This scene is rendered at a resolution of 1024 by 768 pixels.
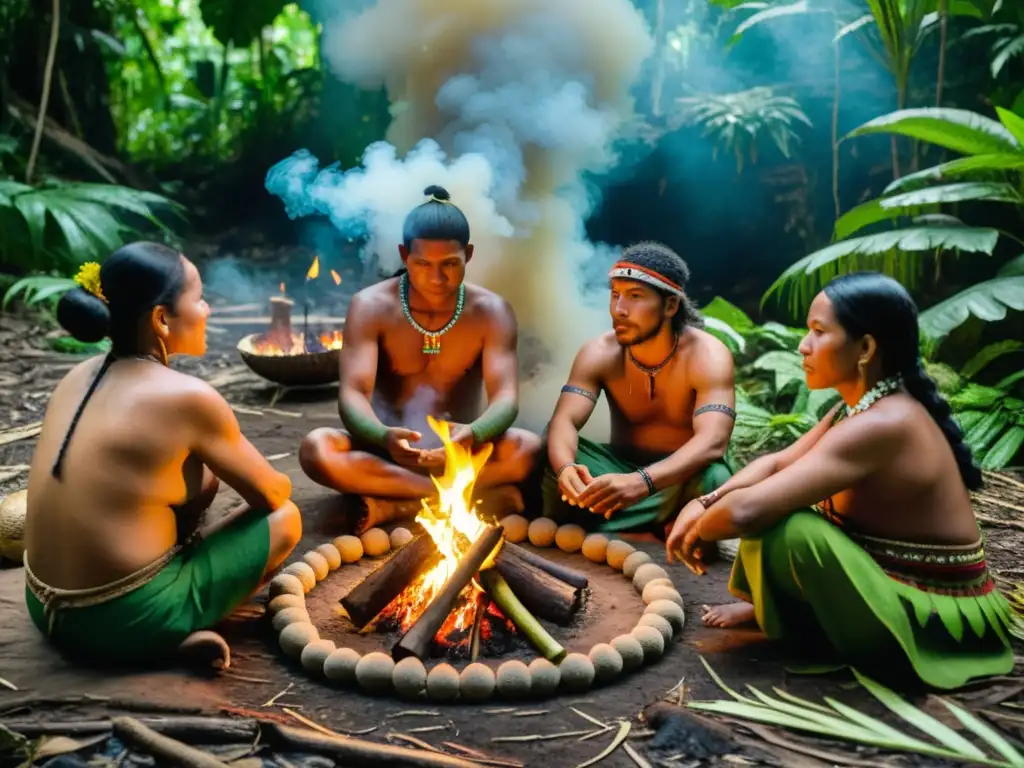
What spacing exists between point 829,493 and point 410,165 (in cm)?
374

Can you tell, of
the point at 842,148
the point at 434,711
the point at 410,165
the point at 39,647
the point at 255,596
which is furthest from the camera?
the point at 842,148

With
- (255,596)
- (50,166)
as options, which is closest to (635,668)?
(255,596)

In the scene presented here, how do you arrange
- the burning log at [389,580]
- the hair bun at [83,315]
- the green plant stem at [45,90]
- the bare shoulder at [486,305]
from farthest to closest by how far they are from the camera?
the green plant stem at [45,90] → the bare shoulder at [486,305] → the burning log at [389,580] → the hair bun at [83,315]

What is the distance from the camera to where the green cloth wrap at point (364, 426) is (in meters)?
4.16

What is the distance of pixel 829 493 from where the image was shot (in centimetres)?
291

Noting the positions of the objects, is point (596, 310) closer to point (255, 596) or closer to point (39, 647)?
point (255, 596)

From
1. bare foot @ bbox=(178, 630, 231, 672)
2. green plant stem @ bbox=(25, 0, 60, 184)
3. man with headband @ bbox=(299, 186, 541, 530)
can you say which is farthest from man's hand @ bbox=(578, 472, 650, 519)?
green plant stem @ bbox=(25, 0, 60, 184)

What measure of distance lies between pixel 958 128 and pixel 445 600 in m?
4.31

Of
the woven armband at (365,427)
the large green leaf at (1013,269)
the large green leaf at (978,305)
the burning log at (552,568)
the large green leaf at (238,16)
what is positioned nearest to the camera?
the burning log at (552,568)

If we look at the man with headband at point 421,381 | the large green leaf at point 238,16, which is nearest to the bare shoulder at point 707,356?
the man with headband at point 421,381

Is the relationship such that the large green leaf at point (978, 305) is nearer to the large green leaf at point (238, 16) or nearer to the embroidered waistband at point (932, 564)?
the embroidered waistband at point (932, 564)

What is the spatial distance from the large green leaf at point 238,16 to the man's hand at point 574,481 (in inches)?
315

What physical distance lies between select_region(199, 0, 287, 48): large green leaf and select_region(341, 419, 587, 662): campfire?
8.23 meters

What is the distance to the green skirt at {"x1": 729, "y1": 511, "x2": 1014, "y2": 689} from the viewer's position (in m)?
2.87
